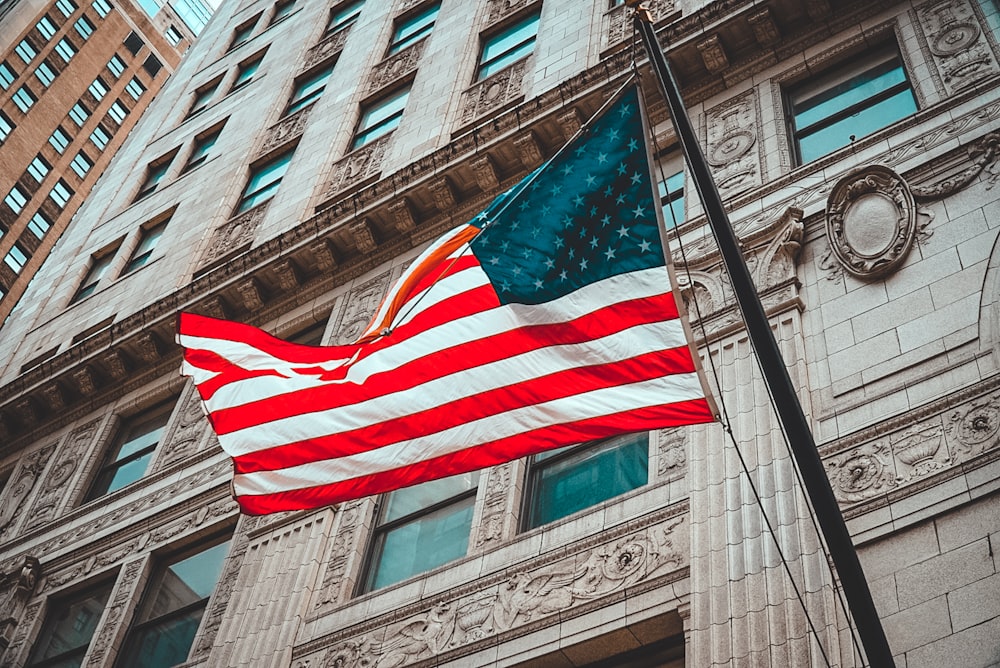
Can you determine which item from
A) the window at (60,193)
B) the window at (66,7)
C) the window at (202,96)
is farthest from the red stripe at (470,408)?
the window at (66,7)

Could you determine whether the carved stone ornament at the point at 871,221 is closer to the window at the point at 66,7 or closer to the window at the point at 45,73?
the window at the point at 45,73

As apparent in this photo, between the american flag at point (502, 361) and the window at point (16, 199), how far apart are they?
55243 millimetres

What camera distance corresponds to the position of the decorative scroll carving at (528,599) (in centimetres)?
1152

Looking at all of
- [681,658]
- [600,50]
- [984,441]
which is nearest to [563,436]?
[681,658]

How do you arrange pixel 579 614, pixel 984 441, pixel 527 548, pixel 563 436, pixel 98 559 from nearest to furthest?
pixel 563 436
pixel 984 441
pixel 579 614
pixel 527 548
pixel 98 559

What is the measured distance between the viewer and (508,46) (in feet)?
79.8

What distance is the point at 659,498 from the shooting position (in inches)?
475

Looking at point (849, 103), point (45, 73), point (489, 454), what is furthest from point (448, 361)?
point (45, 73)

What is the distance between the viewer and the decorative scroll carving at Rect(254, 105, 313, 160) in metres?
27.8

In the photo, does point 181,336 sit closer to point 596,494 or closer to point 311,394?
point 311,394

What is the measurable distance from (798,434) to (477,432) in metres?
3.19

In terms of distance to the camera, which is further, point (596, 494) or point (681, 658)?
point (596, 494)

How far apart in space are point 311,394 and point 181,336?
7.07 feet

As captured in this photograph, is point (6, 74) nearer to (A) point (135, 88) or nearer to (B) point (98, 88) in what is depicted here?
(B) point (98, 88)
